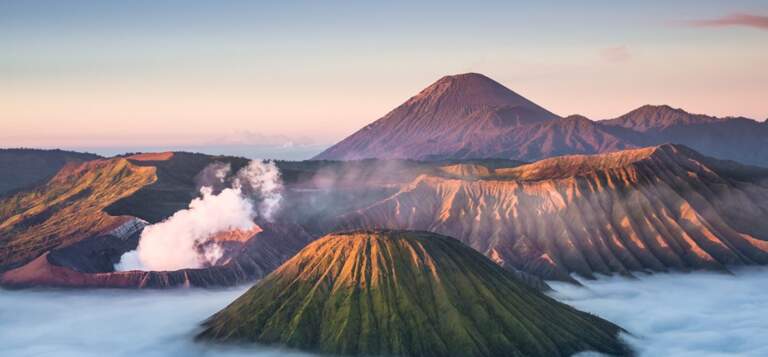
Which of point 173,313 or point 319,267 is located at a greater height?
point 319,267

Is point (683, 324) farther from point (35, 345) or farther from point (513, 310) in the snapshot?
point (35, 345)

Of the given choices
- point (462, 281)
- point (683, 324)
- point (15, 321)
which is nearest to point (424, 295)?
point (462, 281)

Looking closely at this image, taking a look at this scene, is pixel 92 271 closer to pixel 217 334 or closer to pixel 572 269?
pixel 217 334

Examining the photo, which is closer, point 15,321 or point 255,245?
point 15,321

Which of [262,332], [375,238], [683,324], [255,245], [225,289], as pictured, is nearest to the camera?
[262,332]

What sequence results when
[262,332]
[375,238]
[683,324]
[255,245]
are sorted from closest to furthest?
1. [262,332]
2. [375,238]
3. [683,324]
4. [255,245]

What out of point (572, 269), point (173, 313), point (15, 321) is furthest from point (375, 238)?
point (572, 269)
